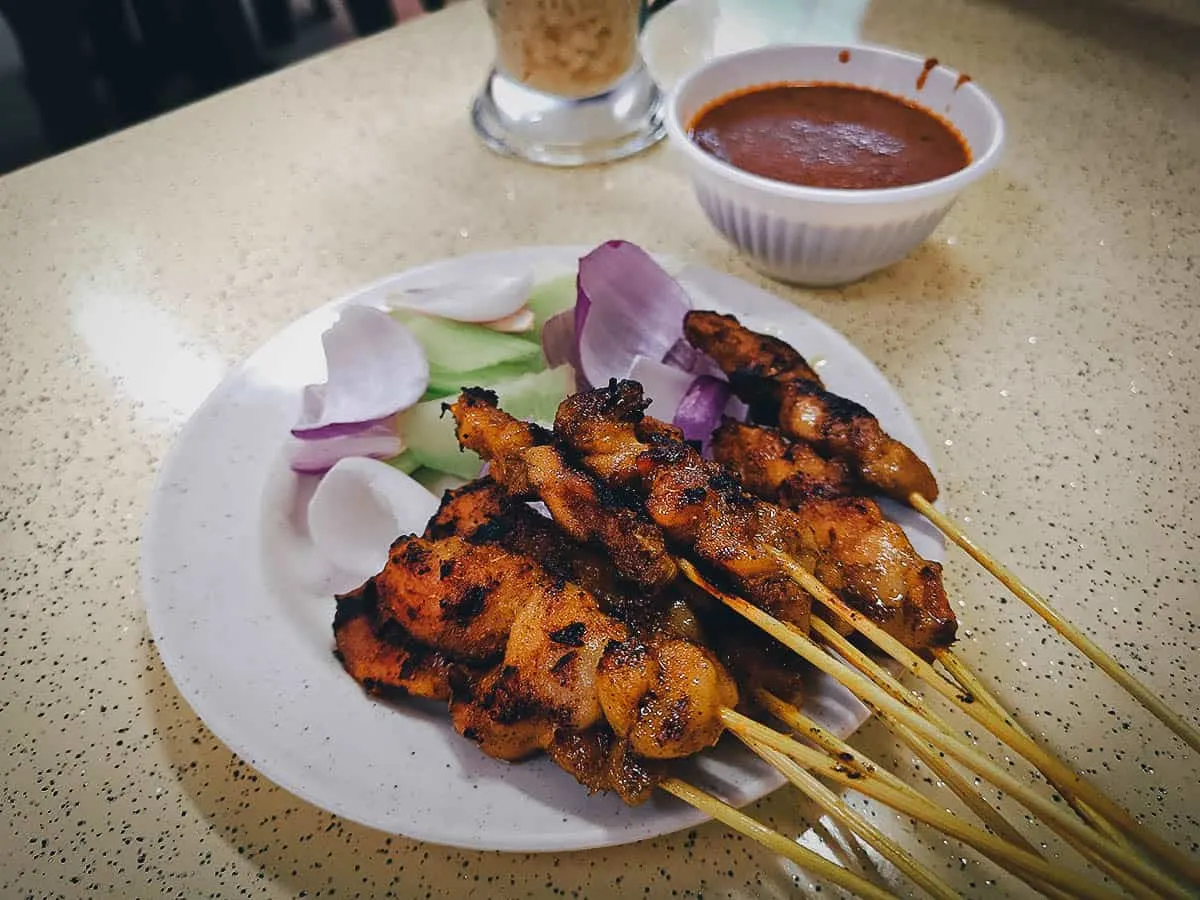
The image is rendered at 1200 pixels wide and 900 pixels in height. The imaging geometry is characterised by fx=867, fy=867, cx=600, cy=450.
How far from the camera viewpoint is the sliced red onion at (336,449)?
1.38m

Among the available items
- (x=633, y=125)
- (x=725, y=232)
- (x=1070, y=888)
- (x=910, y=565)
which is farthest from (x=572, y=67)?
(x=1070, y=888)

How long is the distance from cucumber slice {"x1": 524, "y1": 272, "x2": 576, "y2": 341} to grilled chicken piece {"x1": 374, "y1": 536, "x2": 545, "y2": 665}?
2.01ft

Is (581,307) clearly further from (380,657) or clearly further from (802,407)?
(380,657)

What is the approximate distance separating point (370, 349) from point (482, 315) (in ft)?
0.68

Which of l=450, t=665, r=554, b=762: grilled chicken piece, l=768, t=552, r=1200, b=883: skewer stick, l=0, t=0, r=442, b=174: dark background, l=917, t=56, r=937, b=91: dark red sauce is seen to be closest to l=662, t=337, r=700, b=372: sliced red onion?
l=768, t=552, r=1200, b=883: skewer stick

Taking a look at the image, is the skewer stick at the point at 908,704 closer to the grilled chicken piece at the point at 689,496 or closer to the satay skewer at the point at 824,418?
the grilled chicken piece at the point at 689,496

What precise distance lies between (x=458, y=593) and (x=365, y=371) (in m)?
0.53

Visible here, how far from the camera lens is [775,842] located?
87 centimetres

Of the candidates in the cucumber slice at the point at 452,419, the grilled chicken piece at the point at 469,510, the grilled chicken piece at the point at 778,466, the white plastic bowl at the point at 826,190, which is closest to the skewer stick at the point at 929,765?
the grilled chicken piece at the point at 778,466

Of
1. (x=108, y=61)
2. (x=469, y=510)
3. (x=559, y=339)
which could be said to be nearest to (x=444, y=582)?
(x=469, y=510)

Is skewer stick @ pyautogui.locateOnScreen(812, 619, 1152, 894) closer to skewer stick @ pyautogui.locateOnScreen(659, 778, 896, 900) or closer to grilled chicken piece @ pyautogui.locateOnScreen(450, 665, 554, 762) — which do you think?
skewer stick @ pyautogui.locateOnScreen(659, 778, 896, 900)

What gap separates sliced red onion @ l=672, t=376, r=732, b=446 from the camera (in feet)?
4.64

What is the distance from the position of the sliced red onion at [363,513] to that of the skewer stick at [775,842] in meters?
0.57

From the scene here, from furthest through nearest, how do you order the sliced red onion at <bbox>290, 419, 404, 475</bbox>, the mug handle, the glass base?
A: the glass base → the mug handle → the sliced red onion at <bbox>290, 419, 404, 475</bbox>
